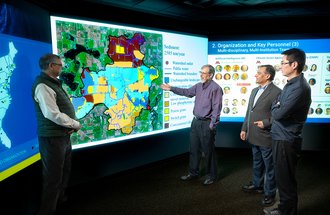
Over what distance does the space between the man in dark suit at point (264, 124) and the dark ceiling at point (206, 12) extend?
5.80ft

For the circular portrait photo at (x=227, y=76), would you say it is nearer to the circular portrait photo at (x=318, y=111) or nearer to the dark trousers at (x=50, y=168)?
the circular portrait photo at (x=318, y=111)

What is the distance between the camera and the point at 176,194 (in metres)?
3.16

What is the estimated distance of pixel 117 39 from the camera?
3248 mm

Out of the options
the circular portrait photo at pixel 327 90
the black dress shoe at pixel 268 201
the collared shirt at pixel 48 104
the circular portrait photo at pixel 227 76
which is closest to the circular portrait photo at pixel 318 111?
the circular portrait photo at pixel 327 90

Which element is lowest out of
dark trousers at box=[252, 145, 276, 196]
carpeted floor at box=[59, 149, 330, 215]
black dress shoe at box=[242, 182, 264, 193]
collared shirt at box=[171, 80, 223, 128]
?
carpeted floor at box=[59, 149, 330, 215]

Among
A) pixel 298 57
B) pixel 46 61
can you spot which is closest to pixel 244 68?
pixel 298 57

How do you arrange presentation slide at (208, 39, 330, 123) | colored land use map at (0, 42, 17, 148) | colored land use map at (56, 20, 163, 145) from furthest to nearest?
presentation slide at (208, 39, 330, 123), colored land use map at (56, 20, 163, 145), colored land use map at (0, 42, 17, 148)

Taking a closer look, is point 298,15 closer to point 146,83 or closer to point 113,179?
point 146,83

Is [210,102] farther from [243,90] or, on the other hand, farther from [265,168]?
[243,90]

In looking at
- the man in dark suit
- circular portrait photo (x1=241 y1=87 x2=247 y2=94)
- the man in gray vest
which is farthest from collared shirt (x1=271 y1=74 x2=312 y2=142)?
circular portrait photo (x1=241 y1=87 x2=247 y2=94)

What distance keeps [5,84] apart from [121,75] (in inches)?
61.1

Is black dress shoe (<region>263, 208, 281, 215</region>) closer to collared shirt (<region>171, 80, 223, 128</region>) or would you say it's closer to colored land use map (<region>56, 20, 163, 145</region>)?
collared shirt (<region>171, 80, 223, 128</region>)

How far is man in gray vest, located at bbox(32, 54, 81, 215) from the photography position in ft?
6.89

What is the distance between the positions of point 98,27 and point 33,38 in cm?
83
